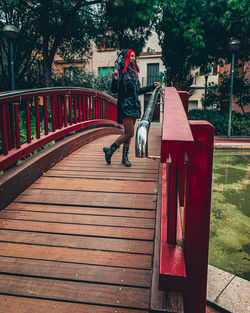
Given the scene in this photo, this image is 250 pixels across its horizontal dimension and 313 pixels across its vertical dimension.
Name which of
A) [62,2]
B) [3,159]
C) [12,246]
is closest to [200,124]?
[12,246]

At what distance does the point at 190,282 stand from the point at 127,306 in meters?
0.51

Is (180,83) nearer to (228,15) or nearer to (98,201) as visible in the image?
(228,15)

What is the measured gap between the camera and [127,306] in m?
1.64

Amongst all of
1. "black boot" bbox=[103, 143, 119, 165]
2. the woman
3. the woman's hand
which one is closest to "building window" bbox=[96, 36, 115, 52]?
the woman

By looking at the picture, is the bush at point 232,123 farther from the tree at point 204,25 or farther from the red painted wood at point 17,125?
the red painted wood at point 17,125

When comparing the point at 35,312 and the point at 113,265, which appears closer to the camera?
the point at 35,312

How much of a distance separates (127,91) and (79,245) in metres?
2.29

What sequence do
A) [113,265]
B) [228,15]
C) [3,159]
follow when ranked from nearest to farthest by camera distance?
[113,265] → [3,159] → [228,15]

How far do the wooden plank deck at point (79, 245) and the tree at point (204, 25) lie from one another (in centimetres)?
1015

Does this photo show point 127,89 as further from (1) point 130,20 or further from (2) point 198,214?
(1) point 130,20

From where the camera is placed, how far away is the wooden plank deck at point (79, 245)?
1704mm

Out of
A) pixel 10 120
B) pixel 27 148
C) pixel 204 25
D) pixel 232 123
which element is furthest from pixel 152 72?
pixel 10 120

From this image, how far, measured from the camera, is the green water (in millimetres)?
2865

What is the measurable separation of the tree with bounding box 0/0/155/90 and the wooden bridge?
29.6ft
